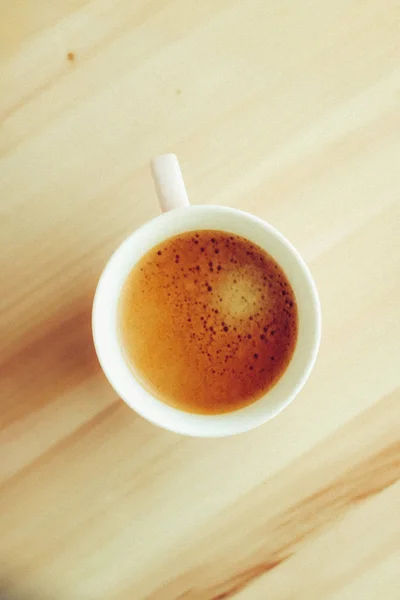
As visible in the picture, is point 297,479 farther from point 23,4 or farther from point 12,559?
point 23,4

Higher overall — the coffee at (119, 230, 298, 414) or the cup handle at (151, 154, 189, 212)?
the cup handle at (151, 154, 189, 212)

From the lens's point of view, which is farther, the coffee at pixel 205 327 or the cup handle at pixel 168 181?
the coffee at pixel 205 327

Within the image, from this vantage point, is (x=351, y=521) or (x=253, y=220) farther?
(x=351, y=521)

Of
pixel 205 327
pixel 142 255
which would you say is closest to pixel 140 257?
pixel 142 255

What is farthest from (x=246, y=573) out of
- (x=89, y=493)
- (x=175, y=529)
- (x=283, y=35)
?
(x=283, y=35)

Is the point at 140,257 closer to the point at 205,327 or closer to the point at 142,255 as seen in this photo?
the point at 142,255

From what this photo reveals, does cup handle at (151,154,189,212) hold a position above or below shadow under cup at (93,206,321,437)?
above

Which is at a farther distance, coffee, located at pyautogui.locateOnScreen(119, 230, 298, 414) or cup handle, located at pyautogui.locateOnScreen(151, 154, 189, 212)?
coffee, located at pyautogui.locateOnScreen(119, 230, 298, 414)
